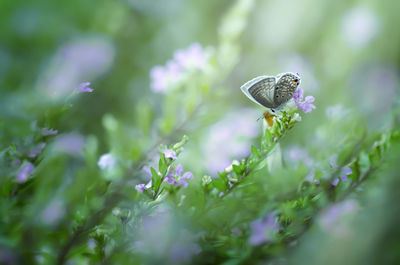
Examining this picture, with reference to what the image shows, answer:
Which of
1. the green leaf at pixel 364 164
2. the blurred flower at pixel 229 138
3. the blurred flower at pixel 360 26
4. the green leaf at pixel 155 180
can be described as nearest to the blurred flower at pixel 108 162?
the green leaf at pixel 155 180

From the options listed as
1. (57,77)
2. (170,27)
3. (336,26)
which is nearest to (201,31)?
(170,27)

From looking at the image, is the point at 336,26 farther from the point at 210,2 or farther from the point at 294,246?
the point at 294,246

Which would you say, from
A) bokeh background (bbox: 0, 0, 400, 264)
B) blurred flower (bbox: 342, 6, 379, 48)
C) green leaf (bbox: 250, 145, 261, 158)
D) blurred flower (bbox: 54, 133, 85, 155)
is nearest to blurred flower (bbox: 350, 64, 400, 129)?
bokeh background (bbox: 0, 0, 400, 264)

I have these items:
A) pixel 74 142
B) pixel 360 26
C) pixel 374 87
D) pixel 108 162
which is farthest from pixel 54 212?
pixel 360 26

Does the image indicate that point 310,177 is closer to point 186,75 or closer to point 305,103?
point 305,103

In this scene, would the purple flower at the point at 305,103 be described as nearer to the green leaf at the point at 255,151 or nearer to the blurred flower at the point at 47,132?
the green leaf at the point at 255,151
